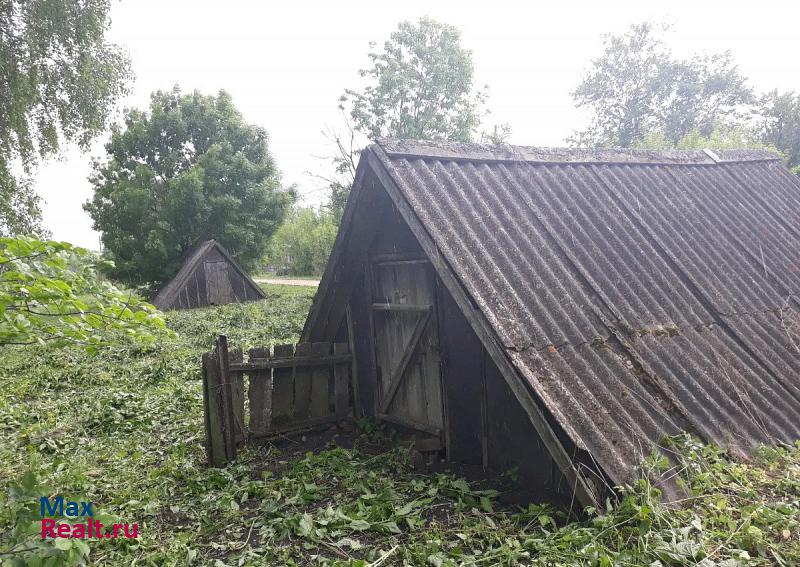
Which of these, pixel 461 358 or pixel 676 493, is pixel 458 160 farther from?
pixel 676 493

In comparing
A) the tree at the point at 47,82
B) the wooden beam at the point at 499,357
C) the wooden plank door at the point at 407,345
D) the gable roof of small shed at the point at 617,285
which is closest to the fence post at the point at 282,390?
the gable roof of small shed at the point at 617,285

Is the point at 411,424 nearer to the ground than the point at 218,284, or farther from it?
nearer to the ground

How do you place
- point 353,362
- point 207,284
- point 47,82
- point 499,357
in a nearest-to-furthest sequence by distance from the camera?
point 499,357 < point 353,362 < point 47,82 < point 207,284

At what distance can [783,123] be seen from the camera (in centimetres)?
3662

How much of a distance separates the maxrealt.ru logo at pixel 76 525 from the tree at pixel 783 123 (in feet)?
143

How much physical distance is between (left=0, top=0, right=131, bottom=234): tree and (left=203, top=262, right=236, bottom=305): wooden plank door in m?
7.15

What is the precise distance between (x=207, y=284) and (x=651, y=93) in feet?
125

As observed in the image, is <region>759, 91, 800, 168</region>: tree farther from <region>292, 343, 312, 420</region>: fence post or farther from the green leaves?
<region>292, 343, 312, 420</region>: fence post

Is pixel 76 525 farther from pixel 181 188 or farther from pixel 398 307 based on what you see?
pixel 181 188

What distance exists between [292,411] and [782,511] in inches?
206

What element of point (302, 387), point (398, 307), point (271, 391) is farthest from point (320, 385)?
point (398, 307)

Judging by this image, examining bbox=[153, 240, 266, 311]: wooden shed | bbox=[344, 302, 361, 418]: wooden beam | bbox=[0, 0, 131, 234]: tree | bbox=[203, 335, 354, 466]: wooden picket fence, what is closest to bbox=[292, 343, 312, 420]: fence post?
bbox=[203, 335, 354, 466]: wooden picket fence

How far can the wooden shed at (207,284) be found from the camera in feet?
76.0

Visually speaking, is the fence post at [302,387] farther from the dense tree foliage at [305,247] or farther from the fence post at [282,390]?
the dense tree foliage at [305,247]
